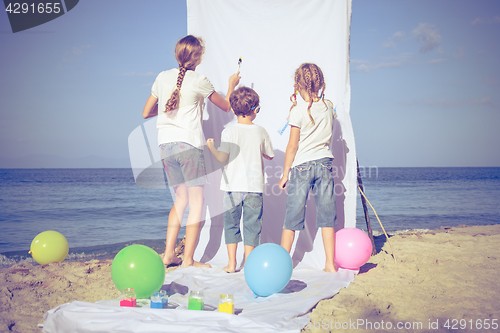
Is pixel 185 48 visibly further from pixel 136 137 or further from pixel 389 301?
pixel 389 301

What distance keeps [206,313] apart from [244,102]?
69.8 inches

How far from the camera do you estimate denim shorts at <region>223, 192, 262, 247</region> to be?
292 cm

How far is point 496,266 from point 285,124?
229 cm

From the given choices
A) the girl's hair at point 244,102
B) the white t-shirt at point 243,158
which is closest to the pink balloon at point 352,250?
the white t-shirt at point 243,158

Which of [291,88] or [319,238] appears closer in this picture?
[319,238]

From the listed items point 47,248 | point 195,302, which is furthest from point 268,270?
point 47,248

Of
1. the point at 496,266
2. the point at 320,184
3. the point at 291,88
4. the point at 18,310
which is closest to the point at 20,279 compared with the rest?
the point at 18,310

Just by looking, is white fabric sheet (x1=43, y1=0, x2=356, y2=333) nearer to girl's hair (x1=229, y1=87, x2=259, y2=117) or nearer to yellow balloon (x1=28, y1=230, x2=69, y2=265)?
girl's hair (x1=229, y1=87, x2=259, y2=117)

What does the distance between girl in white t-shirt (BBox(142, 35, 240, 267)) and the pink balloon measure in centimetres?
124

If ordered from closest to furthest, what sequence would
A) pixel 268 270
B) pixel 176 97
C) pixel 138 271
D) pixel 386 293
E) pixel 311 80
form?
1. pixel 138 271
2. pixel 268 270
3. pixel 386 293
4. pixel 176 97
5. pixel 311 80

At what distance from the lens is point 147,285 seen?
209 cm

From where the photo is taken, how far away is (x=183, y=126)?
287cm

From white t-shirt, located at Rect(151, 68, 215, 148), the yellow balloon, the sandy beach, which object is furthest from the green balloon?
the yellow balloon

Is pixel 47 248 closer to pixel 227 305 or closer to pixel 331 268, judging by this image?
pixel 227 305
